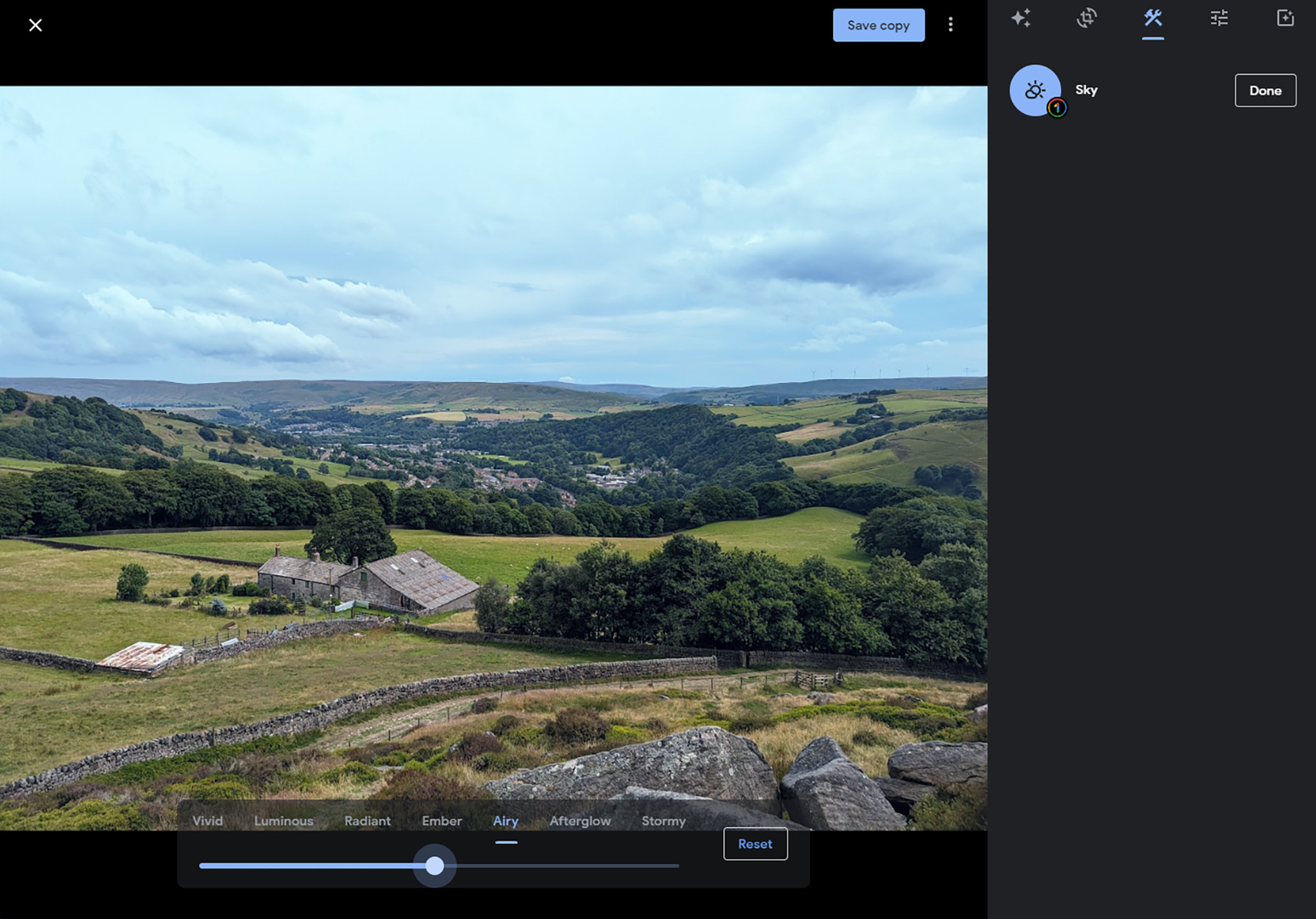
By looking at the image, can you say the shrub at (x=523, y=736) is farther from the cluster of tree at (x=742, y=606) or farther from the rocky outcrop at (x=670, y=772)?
the cluster of tree at (x=742, y=606)

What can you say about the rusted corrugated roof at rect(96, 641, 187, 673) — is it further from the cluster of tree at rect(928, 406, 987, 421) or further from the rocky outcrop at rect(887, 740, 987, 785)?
the cluster of tree at rect(928, 406, 987, 421)

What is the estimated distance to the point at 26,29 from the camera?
137 inches

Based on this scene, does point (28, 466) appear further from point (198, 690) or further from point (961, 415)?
point (961, 415)

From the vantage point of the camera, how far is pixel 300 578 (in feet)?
102

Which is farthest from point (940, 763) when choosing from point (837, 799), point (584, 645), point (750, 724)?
point (584, 645)

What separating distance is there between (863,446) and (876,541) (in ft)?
72.8

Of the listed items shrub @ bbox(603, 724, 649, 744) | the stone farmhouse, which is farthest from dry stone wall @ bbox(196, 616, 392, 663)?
shrub @ bbox(603, 724, 649, 744)

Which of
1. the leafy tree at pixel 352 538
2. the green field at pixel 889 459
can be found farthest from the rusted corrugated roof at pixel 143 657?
the green field at pixel 889 459

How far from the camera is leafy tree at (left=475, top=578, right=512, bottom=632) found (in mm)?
24453

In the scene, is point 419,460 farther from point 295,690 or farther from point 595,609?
point 295,690

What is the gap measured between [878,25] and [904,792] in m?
6.37

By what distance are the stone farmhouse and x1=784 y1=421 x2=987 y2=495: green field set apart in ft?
95.9
